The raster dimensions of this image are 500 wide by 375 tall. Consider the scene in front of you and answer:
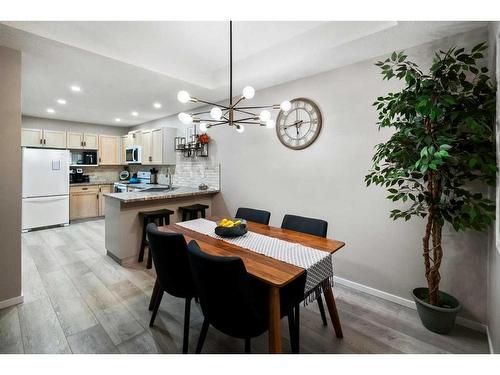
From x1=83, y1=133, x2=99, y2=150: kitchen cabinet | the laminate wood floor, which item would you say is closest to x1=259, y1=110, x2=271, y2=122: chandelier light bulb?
the laminate wood floor

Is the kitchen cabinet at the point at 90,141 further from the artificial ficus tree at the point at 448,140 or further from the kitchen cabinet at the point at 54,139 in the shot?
the artificial ficus tree at the point at 448,140

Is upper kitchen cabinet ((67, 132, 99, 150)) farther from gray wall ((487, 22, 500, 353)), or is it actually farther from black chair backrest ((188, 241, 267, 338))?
gray wall ((487, 22, 500, 353))

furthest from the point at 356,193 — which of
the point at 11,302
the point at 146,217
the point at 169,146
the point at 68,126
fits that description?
the point at 68,126

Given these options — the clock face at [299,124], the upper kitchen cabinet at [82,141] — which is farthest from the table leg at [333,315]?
the upper kitchen cabinet at [82,141]

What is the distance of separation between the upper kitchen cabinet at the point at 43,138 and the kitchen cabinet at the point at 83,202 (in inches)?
41.5

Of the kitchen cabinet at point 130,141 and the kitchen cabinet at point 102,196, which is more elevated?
the kitchen cabinet at point 130,141

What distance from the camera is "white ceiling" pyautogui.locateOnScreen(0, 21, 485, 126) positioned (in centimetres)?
214

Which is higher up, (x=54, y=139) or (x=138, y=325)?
(x=54, y=139)

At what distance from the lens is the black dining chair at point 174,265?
5.42 ft

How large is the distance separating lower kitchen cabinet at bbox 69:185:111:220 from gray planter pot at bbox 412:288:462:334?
638 centimetres

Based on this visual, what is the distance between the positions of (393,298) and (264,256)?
1682mm

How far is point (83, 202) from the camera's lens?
5.70 m

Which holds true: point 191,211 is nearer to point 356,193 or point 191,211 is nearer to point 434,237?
point 356,193

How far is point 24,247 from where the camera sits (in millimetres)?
3826
